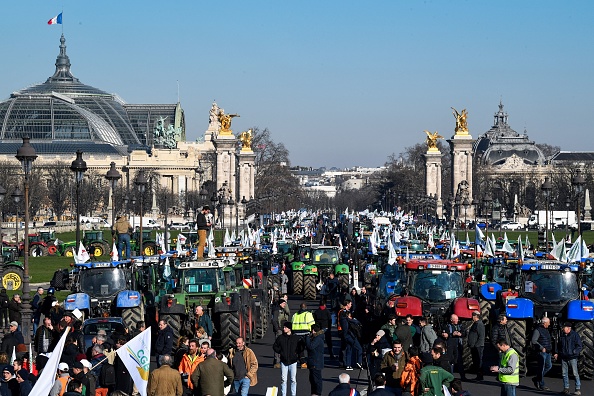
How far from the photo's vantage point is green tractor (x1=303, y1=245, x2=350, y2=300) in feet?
141

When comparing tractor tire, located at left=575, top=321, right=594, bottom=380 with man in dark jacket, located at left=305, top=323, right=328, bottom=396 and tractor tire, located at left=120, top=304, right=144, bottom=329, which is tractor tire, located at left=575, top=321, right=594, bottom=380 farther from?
tractor tire, located at left=120, top=304, right=144, bottom=329

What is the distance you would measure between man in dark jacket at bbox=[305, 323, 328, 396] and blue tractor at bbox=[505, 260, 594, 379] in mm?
3871

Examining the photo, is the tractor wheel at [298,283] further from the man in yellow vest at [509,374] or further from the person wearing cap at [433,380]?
the person wearing cap at [433,380]

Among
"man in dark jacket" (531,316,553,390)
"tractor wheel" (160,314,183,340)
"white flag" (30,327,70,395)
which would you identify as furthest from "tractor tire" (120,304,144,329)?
"white flag" (30,327,70,395)

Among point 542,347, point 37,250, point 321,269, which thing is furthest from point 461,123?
point 542,347

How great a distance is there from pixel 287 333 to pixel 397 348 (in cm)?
312

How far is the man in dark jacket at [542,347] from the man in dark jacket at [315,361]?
4010mm

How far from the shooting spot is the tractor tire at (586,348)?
80.5 feet

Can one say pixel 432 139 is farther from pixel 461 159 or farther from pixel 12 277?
pixel 12 277

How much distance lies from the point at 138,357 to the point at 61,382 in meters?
1.00

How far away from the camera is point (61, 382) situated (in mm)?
17750

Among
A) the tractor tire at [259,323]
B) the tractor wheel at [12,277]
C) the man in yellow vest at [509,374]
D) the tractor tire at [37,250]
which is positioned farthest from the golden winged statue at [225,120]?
the man in yellow vest at [509,374]

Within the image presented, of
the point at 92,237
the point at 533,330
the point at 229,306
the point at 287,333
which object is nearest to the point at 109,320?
the point at 229,306

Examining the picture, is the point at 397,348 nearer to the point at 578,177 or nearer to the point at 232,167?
the point at 578,177
